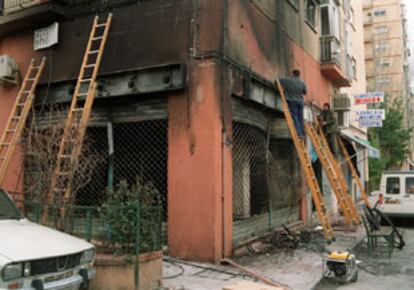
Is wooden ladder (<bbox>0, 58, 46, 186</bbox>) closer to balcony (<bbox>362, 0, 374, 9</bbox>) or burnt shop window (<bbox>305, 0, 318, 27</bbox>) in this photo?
burnt shop window (<bbox>305, 0, 318, 27</bbox>)

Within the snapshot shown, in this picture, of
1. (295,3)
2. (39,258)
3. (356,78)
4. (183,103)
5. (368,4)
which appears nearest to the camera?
(39,258)

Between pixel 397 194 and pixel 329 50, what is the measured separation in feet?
19.8

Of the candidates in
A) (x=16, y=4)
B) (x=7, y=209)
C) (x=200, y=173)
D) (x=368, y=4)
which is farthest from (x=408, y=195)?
(x=368, y=4)

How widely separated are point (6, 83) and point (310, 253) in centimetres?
909

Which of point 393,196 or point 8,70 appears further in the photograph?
point 393,196

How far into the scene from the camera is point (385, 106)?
37.3 metres

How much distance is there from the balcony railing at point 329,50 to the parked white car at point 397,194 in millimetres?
4865

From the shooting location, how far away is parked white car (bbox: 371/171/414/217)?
1437 cm

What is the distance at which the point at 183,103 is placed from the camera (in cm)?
841

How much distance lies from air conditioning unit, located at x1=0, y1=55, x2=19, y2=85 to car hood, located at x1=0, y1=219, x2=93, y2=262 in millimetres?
6573

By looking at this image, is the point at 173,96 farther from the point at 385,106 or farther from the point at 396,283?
the point at 385,106

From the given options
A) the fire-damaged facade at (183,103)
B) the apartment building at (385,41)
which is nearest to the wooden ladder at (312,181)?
the fire-damaged facade at (183,103)

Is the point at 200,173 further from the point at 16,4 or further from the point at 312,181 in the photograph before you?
the point at 16,4

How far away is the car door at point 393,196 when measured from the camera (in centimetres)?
1451
